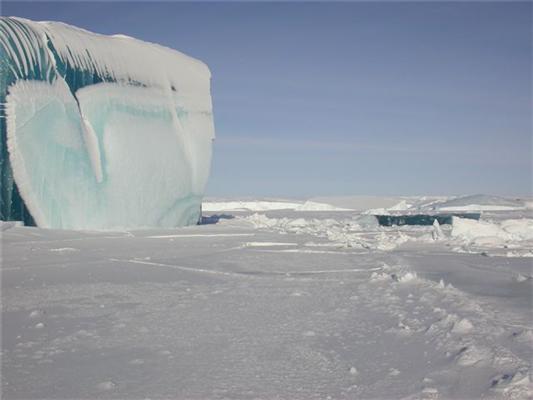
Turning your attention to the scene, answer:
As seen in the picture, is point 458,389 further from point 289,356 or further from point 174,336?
point 174,336

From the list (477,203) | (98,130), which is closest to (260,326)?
(98,130)

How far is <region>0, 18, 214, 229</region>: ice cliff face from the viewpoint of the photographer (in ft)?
26.8

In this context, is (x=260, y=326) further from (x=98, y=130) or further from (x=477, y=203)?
(x=477, y=203)

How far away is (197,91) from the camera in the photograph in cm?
1279

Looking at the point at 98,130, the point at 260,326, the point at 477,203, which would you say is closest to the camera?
the point at 260,326

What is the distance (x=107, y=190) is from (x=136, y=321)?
6.89 metres

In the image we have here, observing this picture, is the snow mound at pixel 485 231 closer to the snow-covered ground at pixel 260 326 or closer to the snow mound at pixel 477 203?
the snow-covered ground at pixel 260 326

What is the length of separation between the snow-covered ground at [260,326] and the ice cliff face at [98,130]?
2446 mm

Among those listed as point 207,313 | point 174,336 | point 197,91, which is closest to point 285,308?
point 207,313

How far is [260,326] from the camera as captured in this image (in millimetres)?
3145

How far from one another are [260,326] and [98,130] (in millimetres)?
7643

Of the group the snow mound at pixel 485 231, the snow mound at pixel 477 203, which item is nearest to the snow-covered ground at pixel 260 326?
the snow mound at pixel 485 231

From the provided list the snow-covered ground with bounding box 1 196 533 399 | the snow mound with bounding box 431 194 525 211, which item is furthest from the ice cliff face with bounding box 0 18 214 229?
Answer: the snow mound with bounding box 431 194 525 211

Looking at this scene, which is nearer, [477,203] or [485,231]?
[485,231]
